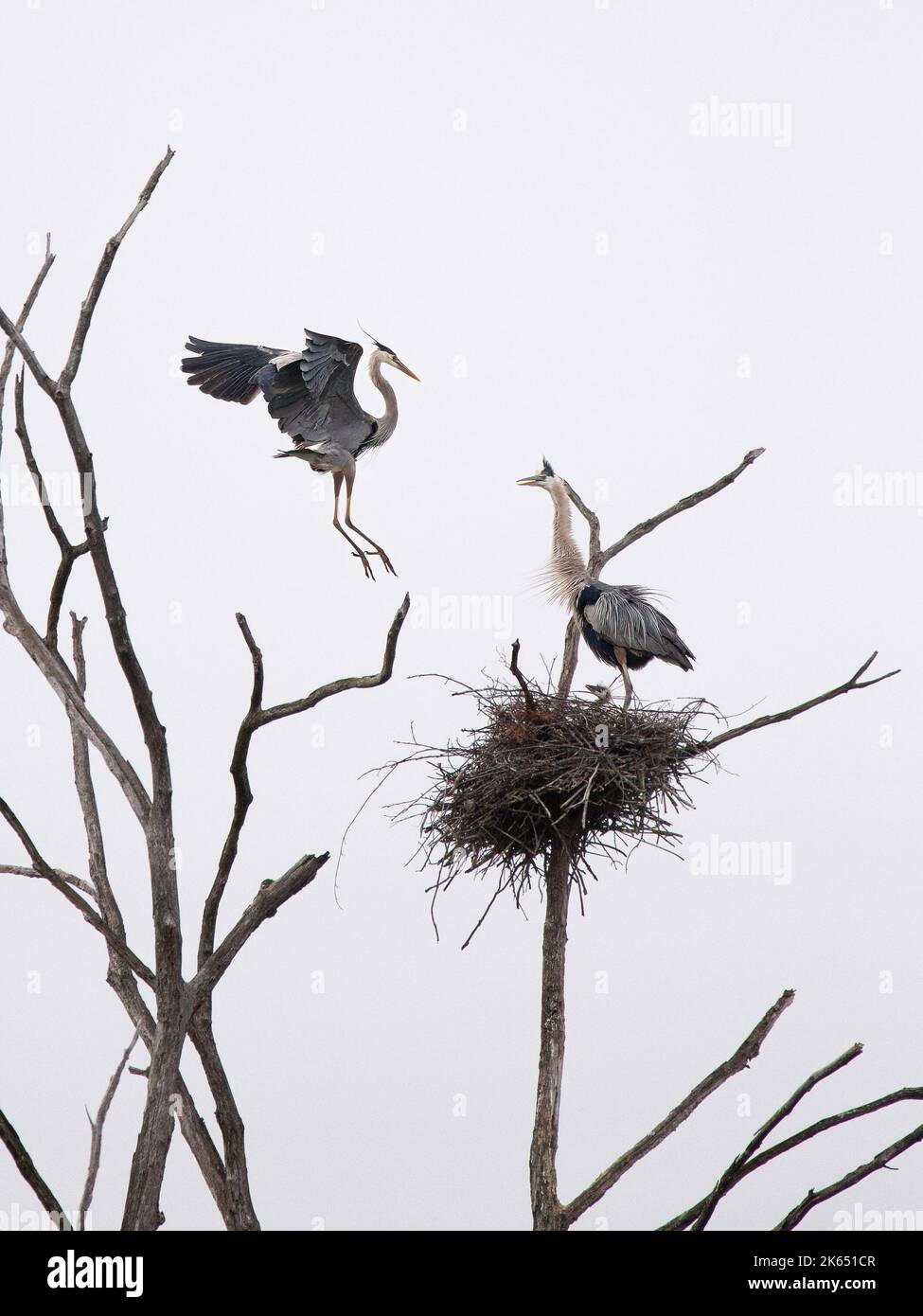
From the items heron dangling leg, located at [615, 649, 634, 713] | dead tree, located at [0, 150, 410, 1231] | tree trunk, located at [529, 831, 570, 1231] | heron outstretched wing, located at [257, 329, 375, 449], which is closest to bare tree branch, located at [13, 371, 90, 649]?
dead tree, located at [0, 150, 410, 1231]

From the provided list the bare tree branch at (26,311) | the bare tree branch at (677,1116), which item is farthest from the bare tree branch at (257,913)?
the bare tree branch at (26,311)

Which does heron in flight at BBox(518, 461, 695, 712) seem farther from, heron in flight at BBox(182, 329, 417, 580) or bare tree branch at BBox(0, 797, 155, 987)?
bare tree branch at BBox(0, 797, 155, 987)

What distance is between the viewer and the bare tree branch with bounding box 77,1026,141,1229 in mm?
5086

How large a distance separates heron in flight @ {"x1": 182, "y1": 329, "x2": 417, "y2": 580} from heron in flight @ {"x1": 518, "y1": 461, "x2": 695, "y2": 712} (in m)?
1.10

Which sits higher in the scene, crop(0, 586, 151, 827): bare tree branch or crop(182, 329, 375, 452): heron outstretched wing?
crop(182, 329, 375, 452): heron outstretched wing

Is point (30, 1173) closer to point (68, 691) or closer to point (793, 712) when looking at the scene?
point (68, 691)

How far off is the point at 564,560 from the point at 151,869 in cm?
270

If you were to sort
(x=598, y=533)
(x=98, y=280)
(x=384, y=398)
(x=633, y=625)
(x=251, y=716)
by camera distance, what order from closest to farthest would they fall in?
(x=98, y=280), (x=251, y=716), (x=384, y=398), (x=633, y=625), (x=598, y=533)

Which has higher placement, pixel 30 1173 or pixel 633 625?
pixel 633 625

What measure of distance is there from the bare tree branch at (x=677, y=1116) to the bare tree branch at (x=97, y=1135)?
65.3 inches

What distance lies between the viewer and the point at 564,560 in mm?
6113

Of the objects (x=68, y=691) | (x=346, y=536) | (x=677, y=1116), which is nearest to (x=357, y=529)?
(x=346, y=536)

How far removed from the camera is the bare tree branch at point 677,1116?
4473 millimetres
